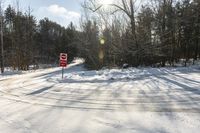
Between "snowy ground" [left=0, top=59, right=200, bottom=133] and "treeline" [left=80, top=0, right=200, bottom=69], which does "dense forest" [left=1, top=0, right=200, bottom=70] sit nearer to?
"treeline" [left=80, top=0, right=200, bottom=69]

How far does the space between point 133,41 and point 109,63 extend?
712 cm

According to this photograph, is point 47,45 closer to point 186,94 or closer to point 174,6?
point 174,6

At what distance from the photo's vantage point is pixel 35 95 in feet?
37.7

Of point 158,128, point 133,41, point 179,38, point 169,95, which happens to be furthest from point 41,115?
point 179,38

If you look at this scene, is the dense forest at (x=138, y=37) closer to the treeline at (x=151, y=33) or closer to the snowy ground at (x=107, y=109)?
the treeline at (x=151, y=33)

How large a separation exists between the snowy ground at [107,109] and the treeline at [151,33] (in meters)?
12.1

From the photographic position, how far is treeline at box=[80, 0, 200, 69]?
24.3 meters

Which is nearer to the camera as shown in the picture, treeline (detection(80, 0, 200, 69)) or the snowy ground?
the snowy ground

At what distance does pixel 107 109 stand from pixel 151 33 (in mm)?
18153

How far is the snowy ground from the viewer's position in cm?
644

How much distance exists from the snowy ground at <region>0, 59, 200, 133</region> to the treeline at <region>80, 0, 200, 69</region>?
39.8ft

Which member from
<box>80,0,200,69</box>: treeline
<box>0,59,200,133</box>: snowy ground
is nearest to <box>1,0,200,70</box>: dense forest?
<box>80,0,200,69</box>: treeline

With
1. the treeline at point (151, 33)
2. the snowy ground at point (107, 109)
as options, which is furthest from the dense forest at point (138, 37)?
the snowy ground at point (107, 109)

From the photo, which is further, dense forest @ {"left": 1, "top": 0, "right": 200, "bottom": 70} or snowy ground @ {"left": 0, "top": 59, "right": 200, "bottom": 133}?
dense forest @ {"left": 1, "top": 0, "right": 200, "bottom": 70}
